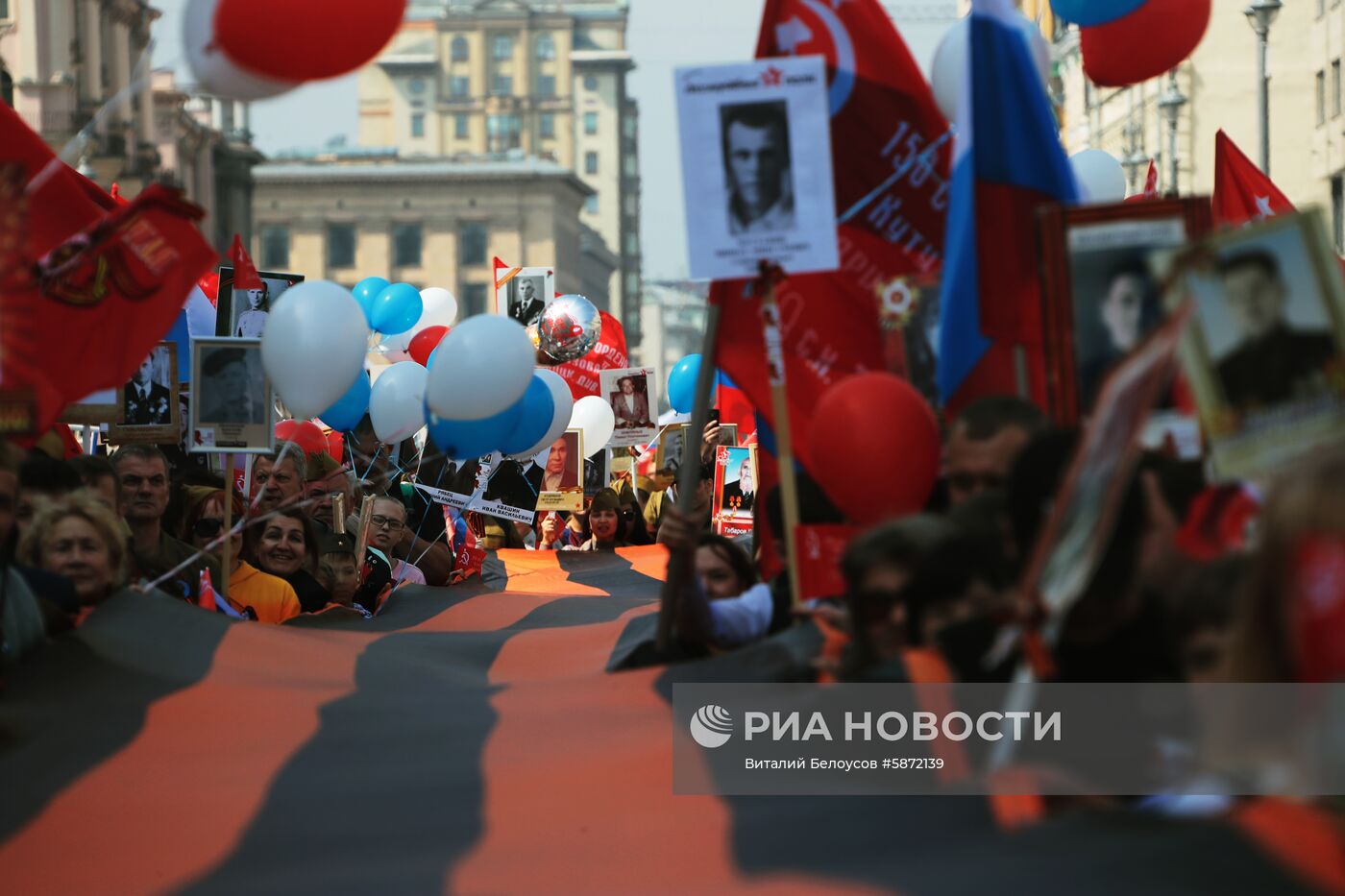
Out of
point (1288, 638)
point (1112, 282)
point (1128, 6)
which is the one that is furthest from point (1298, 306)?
point (1128, 6)

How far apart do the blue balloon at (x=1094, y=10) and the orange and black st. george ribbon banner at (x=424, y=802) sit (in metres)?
3.08

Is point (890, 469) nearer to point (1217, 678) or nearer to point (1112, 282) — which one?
point (1112, 282)

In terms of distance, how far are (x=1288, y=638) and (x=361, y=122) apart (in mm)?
142295

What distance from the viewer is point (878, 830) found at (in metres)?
3.71

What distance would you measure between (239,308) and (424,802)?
6.26 metres

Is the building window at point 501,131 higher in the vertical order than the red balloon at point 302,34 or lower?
higher

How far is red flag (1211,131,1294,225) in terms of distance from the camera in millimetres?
9531

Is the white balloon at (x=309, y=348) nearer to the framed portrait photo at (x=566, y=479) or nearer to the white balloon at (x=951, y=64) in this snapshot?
the white balloon at (x=951, y=64)

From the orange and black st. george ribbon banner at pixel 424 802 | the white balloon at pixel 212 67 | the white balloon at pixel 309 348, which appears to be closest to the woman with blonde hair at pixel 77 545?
the orange and black st. george ribbon banner at pixel 424 802

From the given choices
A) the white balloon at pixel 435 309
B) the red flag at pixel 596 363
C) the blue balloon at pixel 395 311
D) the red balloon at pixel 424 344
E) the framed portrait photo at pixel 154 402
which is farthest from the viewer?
the white balloon at pixel 435 309

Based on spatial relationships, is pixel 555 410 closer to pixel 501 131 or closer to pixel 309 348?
pixel 309 348

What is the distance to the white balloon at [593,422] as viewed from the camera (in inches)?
551

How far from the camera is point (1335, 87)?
128 ft

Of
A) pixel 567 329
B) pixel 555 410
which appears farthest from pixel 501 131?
pixel 555 410
